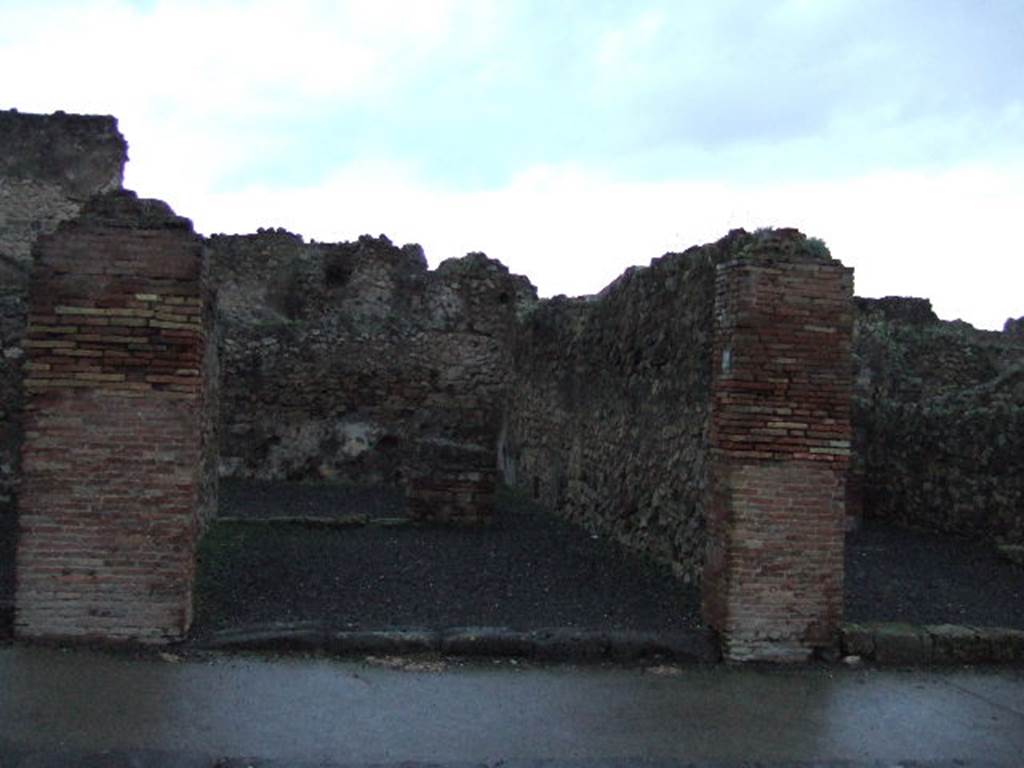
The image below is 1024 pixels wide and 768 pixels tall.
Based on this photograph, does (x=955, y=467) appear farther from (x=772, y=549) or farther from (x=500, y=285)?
(x=500, y=285)

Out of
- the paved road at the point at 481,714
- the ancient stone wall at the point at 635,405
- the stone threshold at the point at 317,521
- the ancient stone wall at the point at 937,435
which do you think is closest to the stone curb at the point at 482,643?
the paved road at the point at 481,714

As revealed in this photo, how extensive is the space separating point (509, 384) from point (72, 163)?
10.2 metres

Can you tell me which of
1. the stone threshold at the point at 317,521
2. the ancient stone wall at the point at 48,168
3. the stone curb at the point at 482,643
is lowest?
the stone curb at the point at 482,643

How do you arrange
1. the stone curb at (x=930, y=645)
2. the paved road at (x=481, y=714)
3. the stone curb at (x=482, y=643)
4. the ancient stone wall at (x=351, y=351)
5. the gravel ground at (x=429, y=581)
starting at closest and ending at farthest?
1. the paved road at (x=481, y=714)
2. the stone curb at (x=482, y=643)
3. the stone curb at (x=930, y=645)
4. the gravel ground at (x=429, y=581)
5. the ancient stone wall at (x=351, y=351)

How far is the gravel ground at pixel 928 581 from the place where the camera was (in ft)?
24.7

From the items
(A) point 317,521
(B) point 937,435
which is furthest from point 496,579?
(B) point 937,435

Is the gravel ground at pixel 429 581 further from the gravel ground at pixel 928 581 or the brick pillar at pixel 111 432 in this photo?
the gravel ground at pixel 928 581

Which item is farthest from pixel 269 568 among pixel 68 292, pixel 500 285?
pixel 500 285

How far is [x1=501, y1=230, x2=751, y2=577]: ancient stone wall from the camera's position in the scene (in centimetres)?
823

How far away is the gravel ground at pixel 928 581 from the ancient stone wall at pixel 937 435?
0.42 meters

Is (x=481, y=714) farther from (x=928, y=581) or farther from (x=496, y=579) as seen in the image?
(x=928, y=581)

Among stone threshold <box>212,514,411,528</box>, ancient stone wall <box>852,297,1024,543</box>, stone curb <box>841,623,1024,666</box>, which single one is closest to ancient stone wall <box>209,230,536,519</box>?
stone threshold <box>212,514,411,528</box>

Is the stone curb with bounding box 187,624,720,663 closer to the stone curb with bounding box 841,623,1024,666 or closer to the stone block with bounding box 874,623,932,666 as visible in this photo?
the stone curb with bounding box 841,623,1024,666

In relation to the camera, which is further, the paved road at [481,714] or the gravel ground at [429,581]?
the gravel ground at [429,581]
